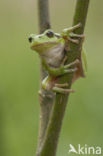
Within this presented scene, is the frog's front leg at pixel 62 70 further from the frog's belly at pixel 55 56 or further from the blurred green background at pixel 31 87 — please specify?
the blurred green background at pixel 31 87

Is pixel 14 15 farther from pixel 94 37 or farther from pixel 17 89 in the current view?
pixel 17 89

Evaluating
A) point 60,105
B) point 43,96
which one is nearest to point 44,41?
point 43,96

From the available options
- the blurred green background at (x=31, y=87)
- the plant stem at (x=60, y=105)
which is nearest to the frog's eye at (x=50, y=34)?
the plant stem at (x=60, y=105)

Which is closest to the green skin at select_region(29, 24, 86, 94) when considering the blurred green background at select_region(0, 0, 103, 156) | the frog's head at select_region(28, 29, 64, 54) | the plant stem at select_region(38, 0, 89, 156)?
the frog's head at select_region(28, 29, 64, 54)

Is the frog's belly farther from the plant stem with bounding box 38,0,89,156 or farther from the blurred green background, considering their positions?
the blurred green background

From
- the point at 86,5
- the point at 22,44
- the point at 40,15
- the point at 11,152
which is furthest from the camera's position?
the point at 22,44

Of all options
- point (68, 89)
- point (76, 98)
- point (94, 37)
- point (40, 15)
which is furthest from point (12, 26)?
point (68, 89)

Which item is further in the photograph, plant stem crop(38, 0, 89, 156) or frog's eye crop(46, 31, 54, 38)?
frog's eye crop(46, 31, 54, 38)
